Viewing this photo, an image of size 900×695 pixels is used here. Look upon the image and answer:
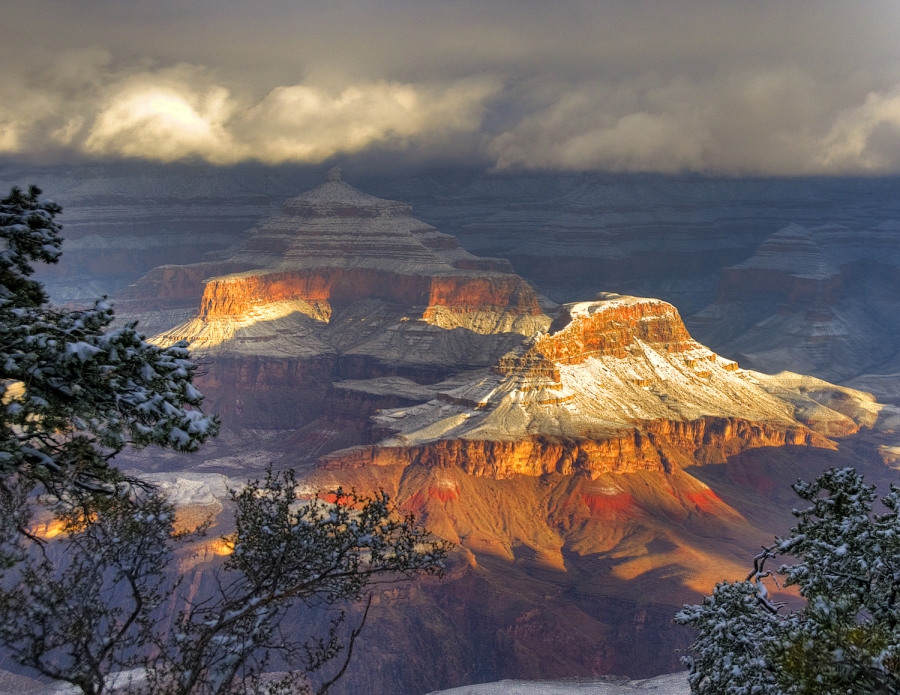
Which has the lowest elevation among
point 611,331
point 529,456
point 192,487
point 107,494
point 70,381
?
point 192,487

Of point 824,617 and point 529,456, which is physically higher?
point 824,617

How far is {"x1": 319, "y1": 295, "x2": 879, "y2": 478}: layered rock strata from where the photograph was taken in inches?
4107

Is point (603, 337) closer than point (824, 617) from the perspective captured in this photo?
No

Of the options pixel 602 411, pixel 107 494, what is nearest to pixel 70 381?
pixel 107 494

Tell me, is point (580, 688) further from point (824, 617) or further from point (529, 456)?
point (529, 456)

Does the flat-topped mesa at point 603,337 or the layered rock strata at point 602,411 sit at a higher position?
the flat-topped mesa at point 603,337

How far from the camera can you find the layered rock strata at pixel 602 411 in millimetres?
104312

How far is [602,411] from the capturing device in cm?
11475

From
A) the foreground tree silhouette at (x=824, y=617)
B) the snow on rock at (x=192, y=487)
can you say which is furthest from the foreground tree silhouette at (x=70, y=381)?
the snow on rock at (x=192, y=487)

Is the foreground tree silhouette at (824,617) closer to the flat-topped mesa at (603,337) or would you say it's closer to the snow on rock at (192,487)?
the snow on rock at (192,487)

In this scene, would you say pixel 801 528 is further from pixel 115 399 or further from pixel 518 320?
pixel 518 320

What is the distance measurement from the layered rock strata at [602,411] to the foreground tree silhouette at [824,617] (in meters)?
80.8

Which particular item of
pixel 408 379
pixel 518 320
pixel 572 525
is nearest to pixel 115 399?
pixel 572 525

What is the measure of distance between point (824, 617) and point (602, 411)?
331 ft
